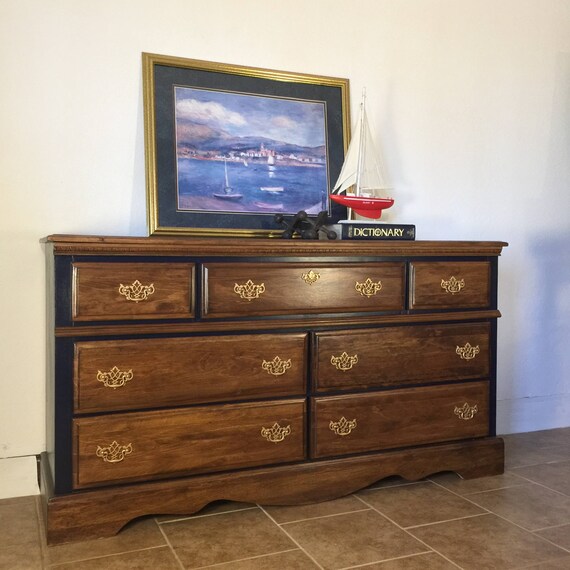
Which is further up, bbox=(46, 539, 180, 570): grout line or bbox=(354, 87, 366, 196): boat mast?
bbox=(354, 87, 366, 196): boat mast

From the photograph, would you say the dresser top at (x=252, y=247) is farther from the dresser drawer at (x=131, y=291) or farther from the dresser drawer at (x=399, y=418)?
the dresser drawer at (x=399, y=418)

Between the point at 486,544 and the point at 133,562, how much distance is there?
3.58ft

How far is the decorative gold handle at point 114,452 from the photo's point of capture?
2227 mm

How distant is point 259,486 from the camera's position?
96.4 inches

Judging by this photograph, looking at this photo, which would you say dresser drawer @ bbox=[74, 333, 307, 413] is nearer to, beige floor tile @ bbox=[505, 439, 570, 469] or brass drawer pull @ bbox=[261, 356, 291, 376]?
brass drawer pull @ bbox=[261, 356, 291, 376]

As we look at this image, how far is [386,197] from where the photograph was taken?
124 inches

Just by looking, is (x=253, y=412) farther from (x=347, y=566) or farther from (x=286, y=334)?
(x=347, y=566)

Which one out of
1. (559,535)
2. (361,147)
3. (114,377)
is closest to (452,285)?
(361,147)

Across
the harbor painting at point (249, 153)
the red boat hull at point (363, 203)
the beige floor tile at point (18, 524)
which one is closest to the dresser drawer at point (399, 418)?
the red boat hull at point (363, 203)

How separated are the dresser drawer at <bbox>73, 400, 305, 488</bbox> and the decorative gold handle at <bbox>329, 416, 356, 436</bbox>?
4.7 inches

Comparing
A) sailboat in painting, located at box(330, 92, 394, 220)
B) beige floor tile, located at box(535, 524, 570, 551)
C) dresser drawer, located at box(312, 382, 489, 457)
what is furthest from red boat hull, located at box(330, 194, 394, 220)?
beige floor tile, located at box(535, 524, 570, 551)

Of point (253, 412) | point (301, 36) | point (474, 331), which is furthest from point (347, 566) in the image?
point (301, 36)

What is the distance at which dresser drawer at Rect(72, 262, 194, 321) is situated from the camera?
2195 mm

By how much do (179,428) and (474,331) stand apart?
1.24 meters
